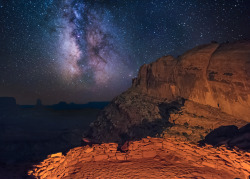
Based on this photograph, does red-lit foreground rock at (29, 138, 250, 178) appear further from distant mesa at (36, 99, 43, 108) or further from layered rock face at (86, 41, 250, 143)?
distant mesa at (36, 99, 43, 108)

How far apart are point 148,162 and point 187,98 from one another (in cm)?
1754

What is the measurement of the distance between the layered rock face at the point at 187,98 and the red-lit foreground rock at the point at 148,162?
26.9 ft

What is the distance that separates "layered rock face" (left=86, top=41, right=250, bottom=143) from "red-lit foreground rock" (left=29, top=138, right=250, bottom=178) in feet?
26.9

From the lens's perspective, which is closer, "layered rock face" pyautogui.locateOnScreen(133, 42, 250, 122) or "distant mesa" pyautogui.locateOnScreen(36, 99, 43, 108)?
"layered rock face" pyautogui.locateOnScreen(133, 42, 250, 122)

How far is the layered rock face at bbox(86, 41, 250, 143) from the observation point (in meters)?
17.8

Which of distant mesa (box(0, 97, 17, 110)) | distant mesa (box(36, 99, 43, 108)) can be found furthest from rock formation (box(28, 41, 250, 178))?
distant mesa (box(36, 99, 43, 108))

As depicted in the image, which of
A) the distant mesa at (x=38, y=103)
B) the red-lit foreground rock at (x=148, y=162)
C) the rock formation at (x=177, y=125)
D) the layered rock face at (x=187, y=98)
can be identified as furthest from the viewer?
the distant mesa at (x=38, y=103)

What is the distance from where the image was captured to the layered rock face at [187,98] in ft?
58.4

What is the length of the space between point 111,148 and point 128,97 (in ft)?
65.0

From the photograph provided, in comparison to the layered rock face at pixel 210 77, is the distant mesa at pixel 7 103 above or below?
below

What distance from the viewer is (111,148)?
10.6 metres

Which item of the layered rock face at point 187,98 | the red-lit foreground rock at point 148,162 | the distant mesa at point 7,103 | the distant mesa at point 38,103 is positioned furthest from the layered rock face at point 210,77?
the distant mesa at point 38,103

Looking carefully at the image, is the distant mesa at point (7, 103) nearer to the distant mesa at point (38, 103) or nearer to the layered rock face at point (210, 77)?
the distant mesa at point (38, 103)

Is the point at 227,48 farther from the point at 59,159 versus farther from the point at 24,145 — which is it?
the point at 24,145
